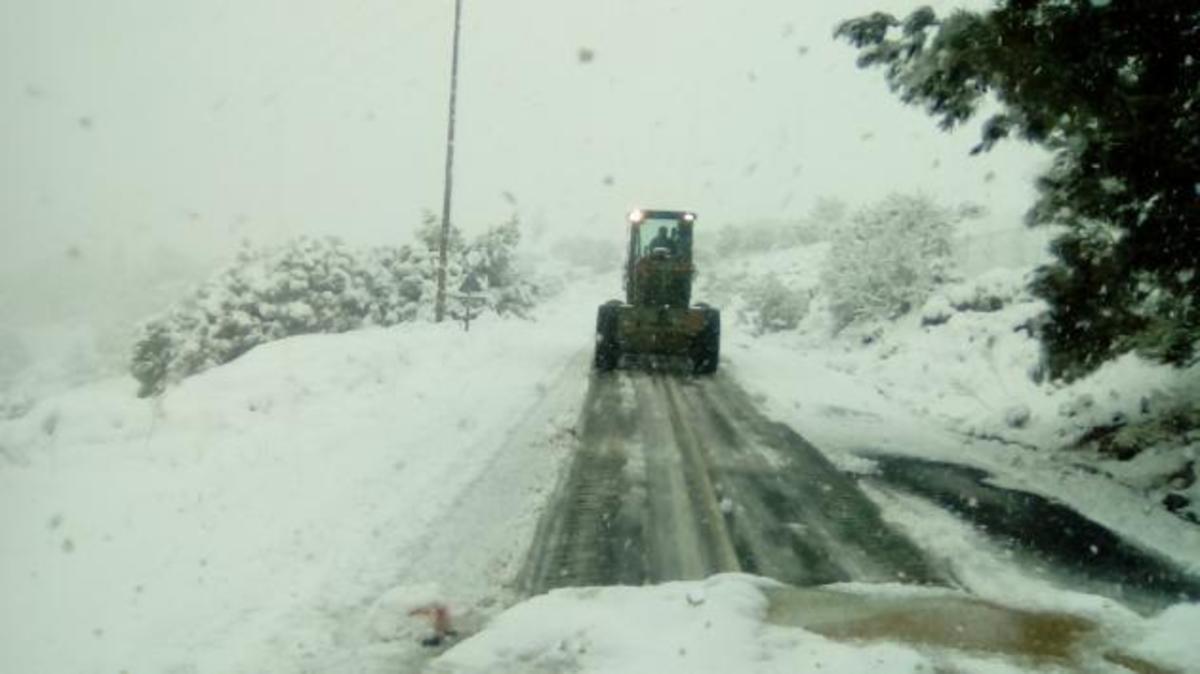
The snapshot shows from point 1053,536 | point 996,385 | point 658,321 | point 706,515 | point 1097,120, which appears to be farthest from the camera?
point 658,321

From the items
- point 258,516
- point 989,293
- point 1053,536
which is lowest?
point 258,516

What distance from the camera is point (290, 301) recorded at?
30.5 meters

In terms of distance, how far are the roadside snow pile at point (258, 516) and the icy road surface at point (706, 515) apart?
1.14 ft

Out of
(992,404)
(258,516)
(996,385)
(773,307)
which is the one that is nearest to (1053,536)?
(258,516)

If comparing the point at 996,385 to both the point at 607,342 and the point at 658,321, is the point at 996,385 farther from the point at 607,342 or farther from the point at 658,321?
the point at 607,342

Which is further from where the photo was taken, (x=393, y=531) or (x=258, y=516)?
(x=258, y=516)

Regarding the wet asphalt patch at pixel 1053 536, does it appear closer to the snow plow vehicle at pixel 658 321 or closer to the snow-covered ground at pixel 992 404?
the snow-covered ground at pixel 992 404

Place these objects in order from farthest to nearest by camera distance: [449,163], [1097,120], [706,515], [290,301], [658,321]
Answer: [290,301] → [449,163] → [658,321] → [1097,120] → [706,515]

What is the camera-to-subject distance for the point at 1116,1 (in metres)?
7.13

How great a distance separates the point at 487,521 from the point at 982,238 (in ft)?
105

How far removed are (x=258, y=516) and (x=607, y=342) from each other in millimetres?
11013

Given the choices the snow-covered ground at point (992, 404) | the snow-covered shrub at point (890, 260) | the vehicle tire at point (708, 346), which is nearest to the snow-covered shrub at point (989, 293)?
the snow-covered ground at point (992, 404)

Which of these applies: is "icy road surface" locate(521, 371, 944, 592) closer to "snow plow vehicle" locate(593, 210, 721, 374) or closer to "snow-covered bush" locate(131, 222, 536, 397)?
"snow plow vehicle" locate(593, 210, 721, 374)

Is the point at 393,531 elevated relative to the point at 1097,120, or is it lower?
lower
